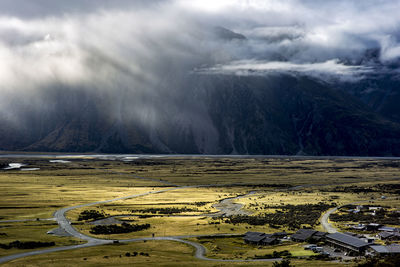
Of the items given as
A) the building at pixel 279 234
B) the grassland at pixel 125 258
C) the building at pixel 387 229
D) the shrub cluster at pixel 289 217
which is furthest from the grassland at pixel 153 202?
the building at pixel 387 229

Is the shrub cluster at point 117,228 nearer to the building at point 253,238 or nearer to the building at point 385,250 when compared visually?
the building at point 253,238

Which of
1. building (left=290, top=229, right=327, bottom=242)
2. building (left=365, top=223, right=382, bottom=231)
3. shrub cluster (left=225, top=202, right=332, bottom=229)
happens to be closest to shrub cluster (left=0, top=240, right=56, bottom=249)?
shrub cluster (left=225, top=202, right=332, bottom=229)

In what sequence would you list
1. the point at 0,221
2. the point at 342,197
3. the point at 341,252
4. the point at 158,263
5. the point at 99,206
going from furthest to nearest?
the point at 342,197 < the point at 99,206 < the point at 0,221 < the point at 341,252 < the point at 158,263

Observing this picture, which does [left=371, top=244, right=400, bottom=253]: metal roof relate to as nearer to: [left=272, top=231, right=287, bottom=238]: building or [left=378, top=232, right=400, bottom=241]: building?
[left=378, top=232, right=400, bottom=241]: building

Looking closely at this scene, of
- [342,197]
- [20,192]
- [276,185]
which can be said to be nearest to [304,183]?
[276,185]

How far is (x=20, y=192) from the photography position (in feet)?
450

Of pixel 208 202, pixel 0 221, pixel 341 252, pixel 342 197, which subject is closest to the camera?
pixel 341 252

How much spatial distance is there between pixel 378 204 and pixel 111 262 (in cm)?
8587

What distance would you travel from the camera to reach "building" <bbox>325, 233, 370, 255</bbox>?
6306 cm

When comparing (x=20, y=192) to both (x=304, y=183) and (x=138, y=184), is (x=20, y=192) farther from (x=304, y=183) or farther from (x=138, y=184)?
(x=304, y=183)

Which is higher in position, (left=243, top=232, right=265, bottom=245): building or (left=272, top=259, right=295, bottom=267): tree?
(left=272, top=259, right=295, bottom=267): tree

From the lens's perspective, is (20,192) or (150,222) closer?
(150,222)

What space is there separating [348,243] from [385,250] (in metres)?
5.73

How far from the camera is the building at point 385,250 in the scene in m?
59.8
